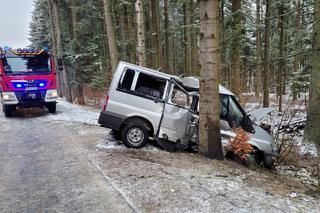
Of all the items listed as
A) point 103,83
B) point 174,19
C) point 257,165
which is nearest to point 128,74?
point 257,165

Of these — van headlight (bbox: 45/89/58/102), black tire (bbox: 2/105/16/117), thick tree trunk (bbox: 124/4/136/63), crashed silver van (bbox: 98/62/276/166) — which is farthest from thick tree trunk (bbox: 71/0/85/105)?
crashed silver van (bbox: 98/62/276/166)

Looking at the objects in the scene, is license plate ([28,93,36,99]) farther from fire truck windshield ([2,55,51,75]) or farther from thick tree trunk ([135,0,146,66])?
thick tree trunk ([135,0,146,66])

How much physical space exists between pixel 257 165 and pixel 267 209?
3408mm

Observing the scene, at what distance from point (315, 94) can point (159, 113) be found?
18.1ft

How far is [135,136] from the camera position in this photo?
26.4ft

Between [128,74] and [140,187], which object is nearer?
[140,187]

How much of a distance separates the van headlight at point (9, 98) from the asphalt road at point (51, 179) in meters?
3.34

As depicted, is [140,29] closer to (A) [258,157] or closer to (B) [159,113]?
(B) [159,113]

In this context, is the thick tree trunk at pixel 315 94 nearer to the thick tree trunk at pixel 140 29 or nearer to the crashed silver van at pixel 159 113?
the crashed silver van at pixel 159 113

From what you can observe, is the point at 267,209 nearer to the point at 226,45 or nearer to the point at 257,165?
the point at 257,165

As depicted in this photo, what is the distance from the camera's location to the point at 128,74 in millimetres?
7965

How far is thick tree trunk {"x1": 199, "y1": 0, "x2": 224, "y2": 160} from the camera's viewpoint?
274 inches

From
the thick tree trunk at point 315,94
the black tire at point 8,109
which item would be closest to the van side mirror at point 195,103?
the thick tree trunk at point 315,94

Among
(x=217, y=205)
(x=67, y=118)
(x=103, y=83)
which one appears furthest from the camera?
(x=103, y=83)
